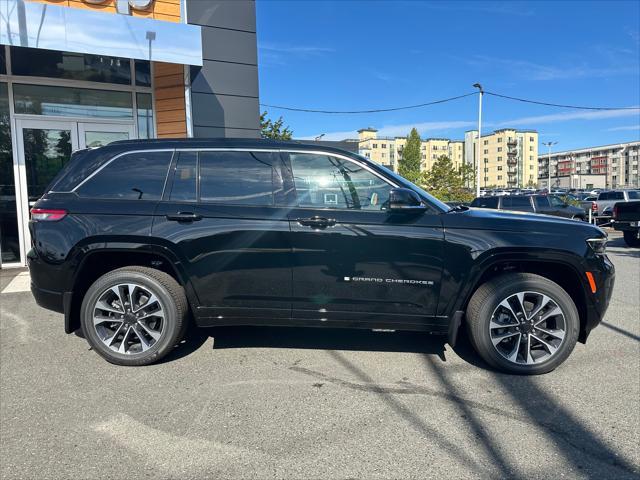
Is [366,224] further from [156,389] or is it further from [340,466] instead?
[156,389]

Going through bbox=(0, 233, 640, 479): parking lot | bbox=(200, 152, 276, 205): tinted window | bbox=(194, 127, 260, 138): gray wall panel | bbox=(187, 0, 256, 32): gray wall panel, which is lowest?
bbox=(0, 233, 640, 479): parking lot

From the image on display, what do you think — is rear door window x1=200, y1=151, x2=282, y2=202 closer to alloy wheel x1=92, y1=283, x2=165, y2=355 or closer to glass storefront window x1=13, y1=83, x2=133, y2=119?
alloy wheel x1=92, y1=283, x2=165, y2=355

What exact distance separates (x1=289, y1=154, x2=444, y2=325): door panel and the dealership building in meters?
4.85

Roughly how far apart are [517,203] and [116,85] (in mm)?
15004

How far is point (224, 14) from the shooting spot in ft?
28.9

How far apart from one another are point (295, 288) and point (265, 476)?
1.53 meters

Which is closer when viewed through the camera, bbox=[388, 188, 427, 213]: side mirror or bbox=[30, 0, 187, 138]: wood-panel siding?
bbox=[388, 188, 427, 213]: side mirror

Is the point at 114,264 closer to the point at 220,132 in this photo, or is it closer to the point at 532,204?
the point at 220,132

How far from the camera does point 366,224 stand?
3.58 meters

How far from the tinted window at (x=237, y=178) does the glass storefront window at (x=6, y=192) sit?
6.03 metres

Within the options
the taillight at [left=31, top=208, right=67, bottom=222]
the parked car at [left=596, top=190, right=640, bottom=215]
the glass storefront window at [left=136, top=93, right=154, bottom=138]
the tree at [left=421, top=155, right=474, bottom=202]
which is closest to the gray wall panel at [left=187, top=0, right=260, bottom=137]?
the glass storefront window at [left=136, top=93, right=154, bottom=138]

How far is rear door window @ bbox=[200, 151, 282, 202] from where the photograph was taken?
374 cm

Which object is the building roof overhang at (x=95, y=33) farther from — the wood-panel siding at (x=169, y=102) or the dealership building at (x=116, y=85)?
the wood-panel siding at (x=169, y=102)

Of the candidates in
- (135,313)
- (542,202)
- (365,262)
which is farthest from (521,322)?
(542,202)
